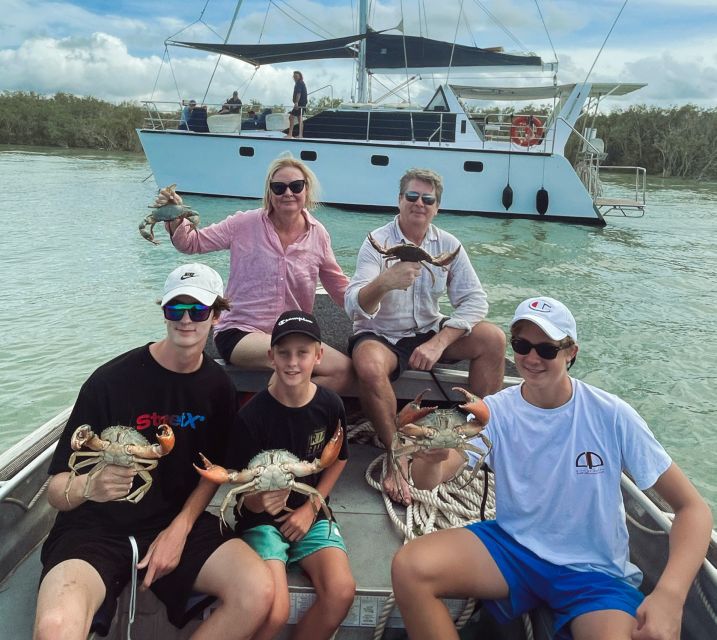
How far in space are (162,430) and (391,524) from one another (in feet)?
4.46

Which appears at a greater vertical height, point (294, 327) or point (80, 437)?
point (294, 327)

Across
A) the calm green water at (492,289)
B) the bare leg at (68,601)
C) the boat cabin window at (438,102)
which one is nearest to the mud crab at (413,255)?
the bare leg at (68,601)

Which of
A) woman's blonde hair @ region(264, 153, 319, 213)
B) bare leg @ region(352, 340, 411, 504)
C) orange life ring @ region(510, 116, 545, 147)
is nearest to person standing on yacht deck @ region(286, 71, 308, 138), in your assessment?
orange life ring @ region(510, 116, 545, 147)

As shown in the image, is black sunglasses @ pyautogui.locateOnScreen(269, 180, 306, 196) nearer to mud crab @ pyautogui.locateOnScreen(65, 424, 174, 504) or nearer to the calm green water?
mud crab @ pyautogui.locateOnScreen(65, 424, 174, 504)

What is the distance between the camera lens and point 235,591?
2049 mm

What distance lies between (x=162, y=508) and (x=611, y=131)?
49394 mm

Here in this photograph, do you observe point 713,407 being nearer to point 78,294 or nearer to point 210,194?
point 78,294

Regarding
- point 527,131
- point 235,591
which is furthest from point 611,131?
point 235,591

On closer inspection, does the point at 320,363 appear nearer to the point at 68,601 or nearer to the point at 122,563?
the point at 122,563

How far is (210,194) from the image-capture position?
64.0 feet

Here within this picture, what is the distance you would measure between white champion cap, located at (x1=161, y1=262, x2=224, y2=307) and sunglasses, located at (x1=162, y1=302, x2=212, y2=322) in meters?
0.02

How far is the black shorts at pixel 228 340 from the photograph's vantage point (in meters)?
3.43

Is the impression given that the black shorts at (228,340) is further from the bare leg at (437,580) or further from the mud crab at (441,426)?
the bare leg at (437,580)

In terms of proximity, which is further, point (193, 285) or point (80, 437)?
point (193, 285)
